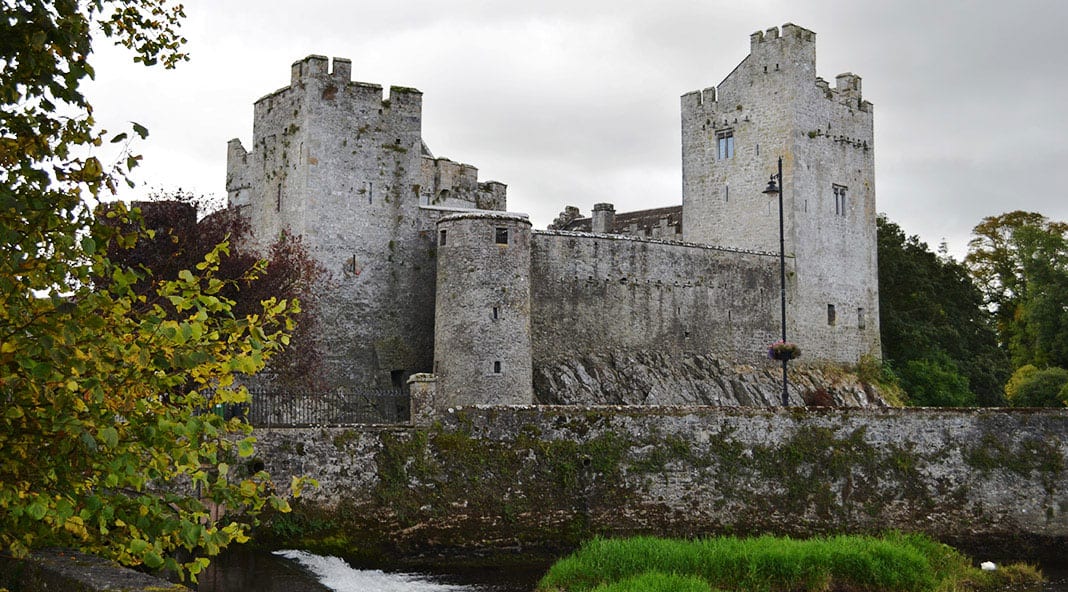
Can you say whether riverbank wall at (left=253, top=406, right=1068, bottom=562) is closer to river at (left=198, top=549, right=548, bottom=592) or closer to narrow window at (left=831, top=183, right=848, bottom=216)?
river at (left=198, top=549, right=548, bottom=592)

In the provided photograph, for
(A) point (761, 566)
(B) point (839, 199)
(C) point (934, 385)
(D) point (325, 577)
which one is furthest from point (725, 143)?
(D) point (325, 577)

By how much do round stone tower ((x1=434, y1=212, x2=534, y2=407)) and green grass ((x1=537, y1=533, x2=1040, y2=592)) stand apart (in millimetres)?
9923

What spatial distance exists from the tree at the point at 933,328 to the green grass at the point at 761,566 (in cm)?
2381

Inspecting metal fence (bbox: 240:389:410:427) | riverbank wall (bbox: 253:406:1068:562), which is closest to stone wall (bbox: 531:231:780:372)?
metal fence (bbox: 240:389:410:427)

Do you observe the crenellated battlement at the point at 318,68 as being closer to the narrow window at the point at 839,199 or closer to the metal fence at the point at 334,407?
the metal fence at the point at 334,407

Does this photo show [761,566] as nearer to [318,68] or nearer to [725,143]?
[318,68]

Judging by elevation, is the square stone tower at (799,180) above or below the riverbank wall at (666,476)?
above

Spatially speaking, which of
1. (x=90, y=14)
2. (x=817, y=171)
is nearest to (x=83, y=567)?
(x=90, y=14)

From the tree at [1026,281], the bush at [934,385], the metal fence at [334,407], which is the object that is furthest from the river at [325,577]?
the tree at [1026,281]

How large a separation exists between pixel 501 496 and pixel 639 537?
269cm

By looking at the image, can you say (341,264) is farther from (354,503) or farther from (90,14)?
(90,14)

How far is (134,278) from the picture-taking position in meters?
6.54

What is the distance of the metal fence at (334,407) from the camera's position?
2612cm

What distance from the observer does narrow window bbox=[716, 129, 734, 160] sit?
4212cm
